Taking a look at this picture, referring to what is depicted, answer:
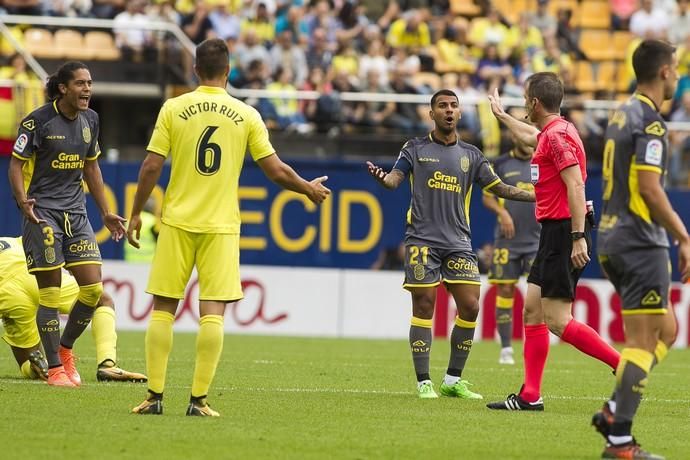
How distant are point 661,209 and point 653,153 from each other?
1.01 ft

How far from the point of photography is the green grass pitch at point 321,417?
24.7ft

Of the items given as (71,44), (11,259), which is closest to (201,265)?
(11,259)

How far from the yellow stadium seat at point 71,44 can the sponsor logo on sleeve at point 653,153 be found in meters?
16.2

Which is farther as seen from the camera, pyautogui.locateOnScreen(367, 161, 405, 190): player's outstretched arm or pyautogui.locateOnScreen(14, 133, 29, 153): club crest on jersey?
pyautogui.locateOnScreen(14, 133, 29, 153): club crest on jersey

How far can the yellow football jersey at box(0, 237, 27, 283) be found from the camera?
1127 cm

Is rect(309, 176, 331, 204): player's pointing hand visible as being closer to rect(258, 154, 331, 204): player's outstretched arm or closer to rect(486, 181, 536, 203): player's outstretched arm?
rect(258, 154, 331, 204): player's outstretched arm

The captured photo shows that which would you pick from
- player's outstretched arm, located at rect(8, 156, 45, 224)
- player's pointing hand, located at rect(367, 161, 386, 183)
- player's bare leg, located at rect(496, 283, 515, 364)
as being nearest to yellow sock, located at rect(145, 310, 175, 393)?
player's outstretched arm, located at rect(8, 156, 45, 224)

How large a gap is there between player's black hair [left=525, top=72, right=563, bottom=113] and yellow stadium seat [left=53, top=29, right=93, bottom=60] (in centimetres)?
1370

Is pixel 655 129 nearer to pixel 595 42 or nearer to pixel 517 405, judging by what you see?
pixel 517 405

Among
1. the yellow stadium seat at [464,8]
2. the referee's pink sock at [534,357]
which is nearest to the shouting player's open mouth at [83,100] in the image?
the referee's pink sock at [534,357]

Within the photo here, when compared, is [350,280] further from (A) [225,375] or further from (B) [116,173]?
(A) [225,375]

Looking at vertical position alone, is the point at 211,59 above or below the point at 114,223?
above

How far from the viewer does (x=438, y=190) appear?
10789 mm

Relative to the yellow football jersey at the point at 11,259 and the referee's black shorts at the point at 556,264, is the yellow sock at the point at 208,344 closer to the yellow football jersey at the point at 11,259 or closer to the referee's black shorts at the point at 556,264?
the referee's black shorts at the point at 556,264
